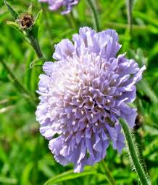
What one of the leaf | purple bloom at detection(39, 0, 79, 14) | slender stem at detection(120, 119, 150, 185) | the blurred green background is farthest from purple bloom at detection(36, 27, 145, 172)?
the leaf

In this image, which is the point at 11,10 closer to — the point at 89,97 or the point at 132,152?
the point at 89,97

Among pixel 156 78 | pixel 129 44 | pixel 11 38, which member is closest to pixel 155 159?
pixel 156 78

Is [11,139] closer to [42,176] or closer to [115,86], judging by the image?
[42,176]

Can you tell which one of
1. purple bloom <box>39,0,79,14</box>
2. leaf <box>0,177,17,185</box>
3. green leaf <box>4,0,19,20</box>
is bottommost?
leaf <box>0,177,17,185</box>

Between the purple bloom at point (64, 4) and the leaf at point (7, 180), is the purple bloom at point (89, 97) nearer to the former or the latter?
the purple bloom at point (64, 4)

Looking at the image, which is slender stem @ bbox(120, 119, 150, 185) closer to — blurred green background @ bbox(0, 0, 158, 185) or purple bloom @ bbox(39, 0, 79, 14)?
blurred green background @ bbox(0, 0, 158, 185)

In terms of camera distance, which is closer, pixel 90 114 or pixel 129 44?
pixel 90 114

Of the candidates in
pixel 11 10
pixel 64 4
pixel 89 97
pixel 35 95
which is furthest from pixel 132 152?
pixel 35 95
